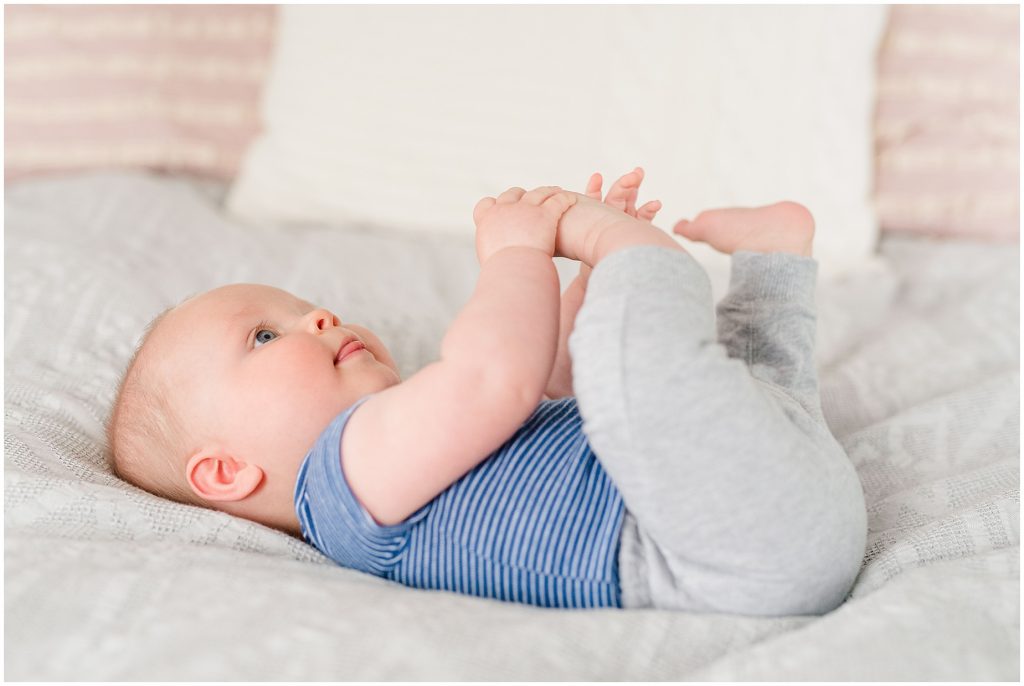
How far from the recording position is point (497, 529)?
804 mm

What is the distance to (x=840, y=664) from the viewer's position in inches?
25.1

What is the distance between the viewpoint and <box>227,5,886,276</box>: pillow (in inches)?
58.7

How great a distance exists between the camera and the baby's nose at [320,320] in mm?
938

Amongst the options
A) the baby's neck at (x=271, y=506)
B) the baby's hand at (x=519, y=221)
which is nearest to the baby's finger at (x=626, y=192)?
the baby's hand at (x=519, y=221)

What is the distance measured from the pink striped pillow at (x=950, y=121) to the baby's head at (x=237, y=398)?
1108mm

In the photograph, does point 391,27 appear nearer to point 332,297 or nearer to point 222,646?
point 332,297

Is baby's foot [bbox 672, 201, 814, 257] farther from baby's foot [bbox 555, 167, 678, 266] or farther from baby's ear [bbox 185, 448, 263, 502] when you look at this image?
baby's ear [bbox 185, 448, 263, 502]

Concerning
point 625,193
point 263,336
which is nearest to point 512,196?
point 625,193

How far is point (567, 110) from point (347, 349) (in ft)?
2.46

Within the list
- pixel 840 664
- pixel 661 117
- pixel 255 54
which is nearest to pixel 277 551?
→ pixel 840 664

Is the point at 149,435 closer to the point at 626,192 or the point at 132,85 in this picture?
the point at 626,192

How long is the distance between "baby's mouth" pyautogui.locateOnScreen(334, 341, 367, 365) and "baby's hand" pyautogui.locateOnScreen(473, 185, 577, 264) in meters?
0.16

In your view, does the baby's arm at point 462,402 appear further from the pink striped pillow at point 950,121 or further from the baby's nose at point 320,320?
the pink striped pillow at point 950,121

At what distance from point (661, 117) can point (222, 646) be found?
111 centimetres
